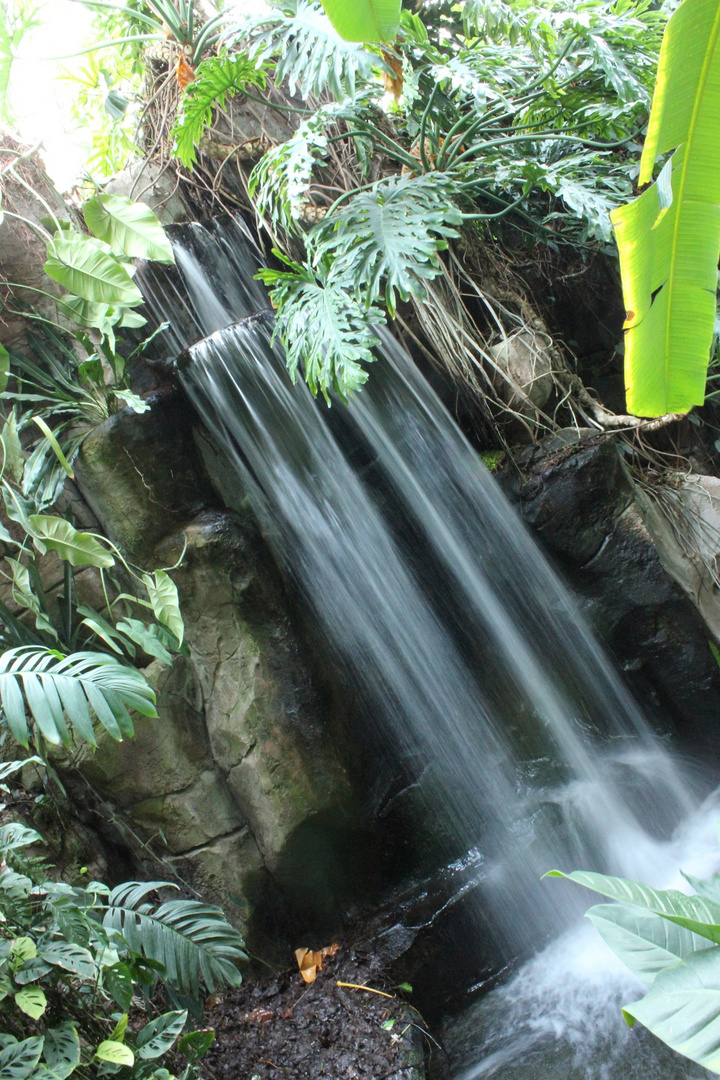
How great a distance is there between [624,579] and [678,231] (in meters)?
2.66

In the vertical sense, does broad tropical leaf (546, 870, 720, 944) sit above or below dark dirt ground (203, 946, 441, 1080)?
above

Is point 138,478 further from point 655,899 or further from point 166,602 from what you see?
point 655,899

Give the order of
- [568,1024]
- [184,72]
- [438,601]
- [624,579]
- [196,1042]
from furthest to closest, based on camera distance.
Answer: [184,72] → [438,601] → [624,579] → [568,1024] → [196,1042]

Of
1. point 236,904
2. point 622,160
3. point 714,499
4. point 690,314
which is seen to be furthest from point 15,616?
point 622,160

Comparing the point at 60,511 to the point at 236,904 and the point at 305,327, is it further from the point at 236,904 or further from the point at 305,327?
the point at 236,904

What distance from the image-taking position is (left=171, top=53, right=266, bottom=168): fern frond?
331 cm

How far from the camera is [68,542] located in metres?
2.68

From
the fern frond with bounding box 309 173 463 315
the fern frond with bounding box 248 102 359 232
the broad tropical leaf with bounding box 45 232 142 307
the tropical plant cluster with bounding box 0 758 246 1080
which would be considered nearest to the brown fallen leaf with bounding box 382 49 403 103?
the fern frond with bounding box 248 102 359 232

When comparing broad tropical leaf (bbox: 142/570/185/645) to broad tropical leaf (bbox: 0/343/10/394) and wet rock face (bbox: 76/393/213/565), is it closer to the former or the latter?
wet rock face (bbox: 76/393/213/565)

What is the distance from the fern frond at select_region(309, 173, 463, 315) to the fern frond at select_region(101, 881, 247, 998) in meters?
2.50

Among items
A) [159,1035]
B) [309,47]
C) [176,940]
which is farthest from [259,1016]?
[309,47]

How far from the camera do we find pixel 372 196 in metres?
3.29

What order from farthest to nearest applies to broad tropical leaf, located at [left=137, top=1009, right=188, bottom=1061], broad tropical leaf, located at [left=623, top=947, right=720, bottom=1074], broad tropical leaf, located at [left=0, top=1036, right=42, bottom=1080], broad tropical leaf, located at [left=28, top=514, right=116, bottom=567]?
broad tropical leaf, located at [left=28, top=514, right=116, bottom=567] → broad tropical leaf, located at [left=137, top=1009, right=188, bottom=1061] → broad tropical leaf, located at [left=0, top=1036, right=42, bottom=1080] → broad tropical leaf, located at [left=623, top=947, right=720, bottom=1074]

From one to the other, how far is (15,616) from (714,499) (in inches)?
144
